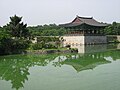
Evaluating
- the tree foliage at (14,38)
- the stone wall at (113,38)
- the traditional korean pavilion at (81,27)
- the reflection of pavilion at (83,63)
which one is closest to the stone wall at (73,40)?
the traditional korean pavilion at (81,27)

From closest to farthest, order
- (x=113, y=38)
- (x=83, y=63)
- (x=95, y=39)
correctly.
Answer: (x=83, y=63), (x=95, y=39), (x=113, y=38)

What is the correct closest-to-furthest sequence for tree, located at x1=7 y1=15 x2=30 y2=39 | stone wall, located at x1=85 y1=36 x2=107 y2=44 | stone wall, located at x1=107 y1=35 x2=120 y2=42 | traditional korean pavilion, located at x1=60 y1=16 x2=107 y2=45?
tree, located at x1=7 y1=15 x2=30 y2=39
traditional korean pavilion, located at x1=60 y1=16 x2=107 y2=45
stone wall, located at x1=85 y1=36 x2=107 y2=44
stone wall, located at x1=107 y1=35 x2=120 y2=42

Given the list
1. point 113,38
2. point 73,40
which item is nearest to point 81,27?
point 73,40

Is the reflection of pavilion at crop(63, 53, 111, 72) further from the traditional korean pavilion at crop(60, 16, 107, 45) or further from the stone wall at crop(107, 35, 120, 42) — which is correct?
the stone wall at crop(107, 35, 120, 42)

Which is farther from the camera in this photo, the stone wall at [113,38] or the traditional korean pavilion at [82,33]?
the stone wall at [113,38]

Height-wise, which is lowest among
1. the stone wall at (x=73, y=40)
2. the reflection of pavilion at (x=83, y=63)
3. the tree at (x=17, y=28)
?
the reflection of pavilion at (x=83, y=63)

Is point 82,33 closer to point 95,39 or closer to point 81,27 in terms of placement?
point 81,27

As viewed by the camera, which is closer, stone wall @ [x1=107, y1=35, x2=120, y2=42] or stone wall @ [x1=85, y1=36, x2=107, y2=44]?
stone wall @ [x1=85, y1=36, x2=107, y2=44]

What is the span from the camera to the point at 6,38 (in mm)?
29438

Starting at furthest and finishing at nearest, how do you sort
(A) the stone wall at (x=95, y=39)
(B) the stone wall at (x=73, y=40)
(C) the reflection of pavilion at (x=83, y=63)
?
1. (A) the stone wall at (x=95, y=39)
2. (B) the stone wall at (x=73, y=40)
3. (C) the reflection of pavilion at (x=83, y=63)

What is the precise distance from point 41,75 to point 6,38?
1498 cm

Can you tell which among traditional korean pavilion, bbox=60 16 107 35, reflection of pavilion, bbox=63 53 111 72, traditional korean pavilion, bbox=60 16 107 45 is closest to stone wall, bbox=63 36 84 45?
traditional korean pavilion, bbox=60 16 107 45

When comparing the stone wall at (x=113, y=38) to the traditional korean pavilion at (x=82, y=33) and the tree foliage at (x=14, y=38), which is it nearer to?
the traditional korean pavilion at (x=82, y=33)

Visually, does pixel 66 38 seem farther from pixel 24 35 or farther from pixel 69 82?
pixel 69 82
